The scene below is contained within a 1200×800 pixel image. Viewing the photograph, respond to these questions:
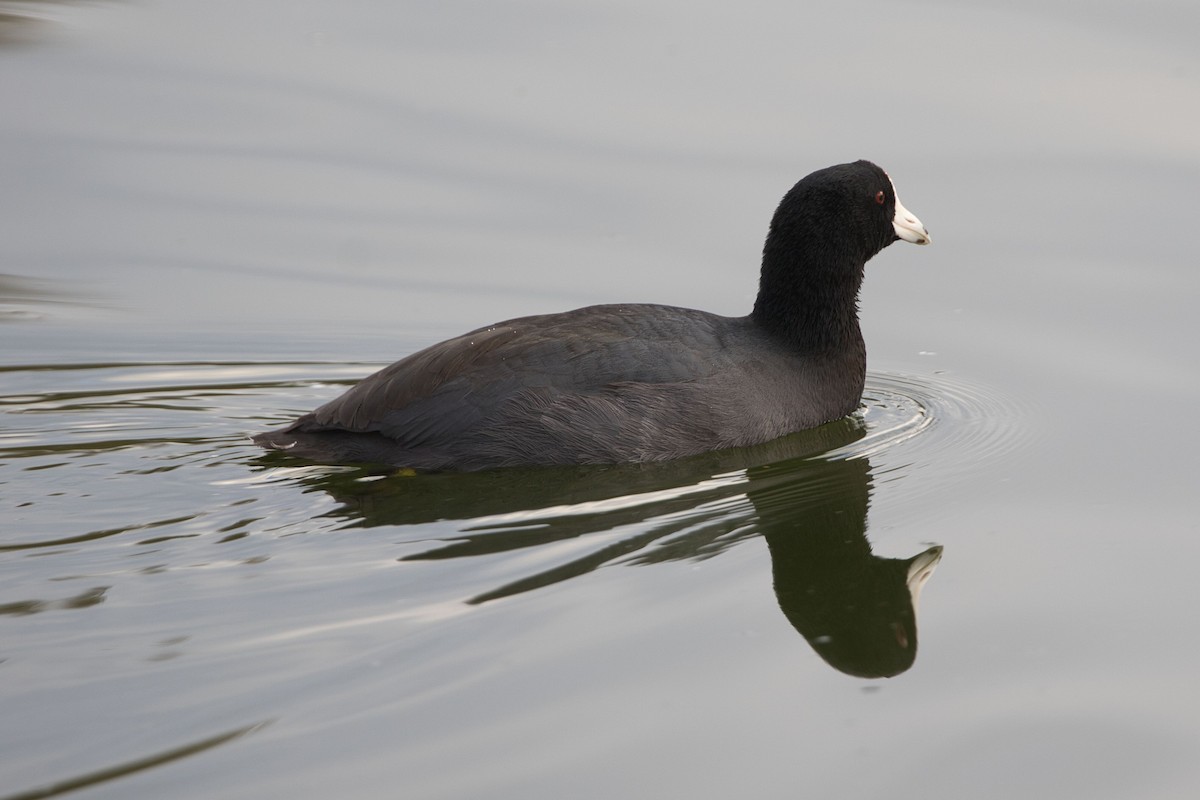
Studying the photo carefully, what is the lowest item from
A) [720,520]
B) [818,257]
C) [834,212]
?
[720,520]

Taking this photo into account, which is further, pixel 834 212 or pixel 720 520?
pixel 834 212

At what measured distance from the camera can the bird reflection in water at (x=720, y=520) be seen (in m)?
6.59

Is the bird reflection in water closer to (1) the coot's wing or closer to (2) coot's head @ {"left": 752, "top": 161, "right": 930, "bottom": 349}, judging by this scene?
(1) the coot's wing

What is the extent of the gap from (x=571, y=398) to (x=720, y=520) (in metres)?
1.11

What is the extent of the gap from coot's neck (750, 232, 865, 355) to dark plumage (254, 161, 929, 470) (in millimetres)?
237

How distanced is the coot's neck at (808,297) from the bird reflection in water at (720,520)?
61cm

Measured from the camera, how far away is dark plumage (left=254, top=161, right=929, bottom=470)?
807cm

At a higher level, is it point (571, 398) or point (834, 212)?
point (834, 212)

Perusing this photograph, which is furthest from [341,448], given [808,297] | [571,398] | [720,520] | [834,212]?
[834,212]

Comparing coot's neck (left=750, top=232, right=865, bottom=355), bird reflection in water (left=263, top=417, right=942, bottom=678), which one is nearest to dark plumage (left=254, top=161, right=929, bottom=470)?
bird reflection in water (left=263, top=417, right=942, bottom=678)

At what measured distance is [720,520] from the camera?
7469 mm

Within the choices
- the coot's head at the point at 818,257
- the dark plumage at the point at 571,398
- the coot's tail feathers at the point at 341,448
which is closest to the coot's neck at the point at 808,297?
the coot's head at the point at 818,257

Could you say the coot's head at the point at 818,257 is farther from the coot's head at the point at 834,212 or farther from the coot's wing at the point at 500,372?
the coot's wing at the point at 500,372

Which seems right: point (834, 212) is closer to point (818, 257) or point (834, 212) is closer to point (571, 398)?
point (818, 257)
